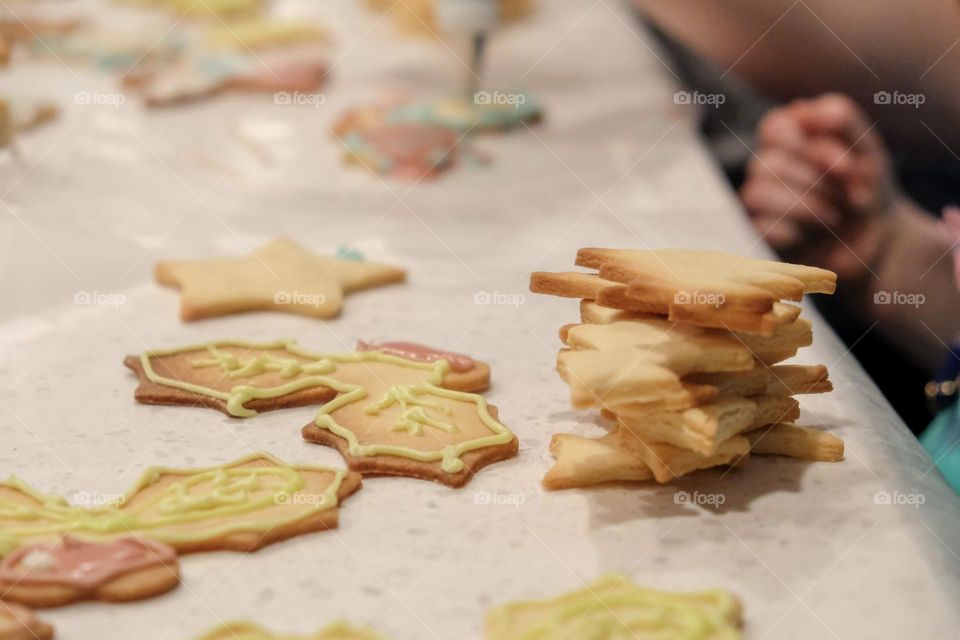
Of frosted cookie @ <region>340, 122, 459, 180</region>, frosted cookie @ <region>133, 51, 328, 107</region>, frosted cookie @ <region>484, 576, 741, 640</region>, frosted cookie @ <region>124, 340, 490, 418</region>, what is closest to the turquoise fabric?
frosted cookie @ <region>484, 576, 741, 640</region>

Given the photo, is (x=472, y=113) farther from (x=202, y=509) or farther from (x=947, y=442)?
(x=202, y=509)

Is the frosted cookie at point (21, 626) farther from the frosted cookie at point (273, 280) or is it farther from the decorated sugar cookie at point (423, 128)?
the decorated sugar cookie at point (423, 128)

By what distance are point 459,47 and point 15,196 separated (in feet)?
4.39

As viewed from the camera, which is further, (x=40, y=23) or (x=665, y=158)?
(x=40, y=23)

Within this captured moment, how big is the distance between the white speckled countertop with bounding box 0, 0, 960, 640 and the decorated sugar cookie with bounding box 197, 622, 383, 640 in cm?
2


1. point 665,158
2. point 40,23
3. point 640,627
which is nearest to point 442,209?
point 665,158

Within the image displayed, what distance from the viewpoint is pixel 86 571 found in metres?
0.94

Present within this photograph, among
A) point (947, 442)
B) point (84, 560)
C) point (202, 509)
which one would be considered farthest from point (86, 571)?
point (947, 442)

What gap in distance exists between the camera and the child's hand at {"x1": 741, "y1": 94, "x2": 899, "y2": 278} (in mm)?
2029

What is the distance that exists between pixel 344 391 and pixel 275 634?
0.44m

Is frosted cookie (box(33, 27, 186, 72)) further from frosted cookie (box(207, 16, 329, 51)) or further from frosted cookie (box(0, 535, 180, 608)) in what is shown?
frosted cookie (box(0, 535, 180, 608))

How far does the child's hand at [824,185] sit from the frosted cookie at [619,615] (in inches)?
47.8

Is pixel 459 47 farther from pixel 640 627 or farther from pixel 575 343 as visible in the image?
pixel 640 627

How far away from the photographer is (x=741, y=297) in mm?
1059
